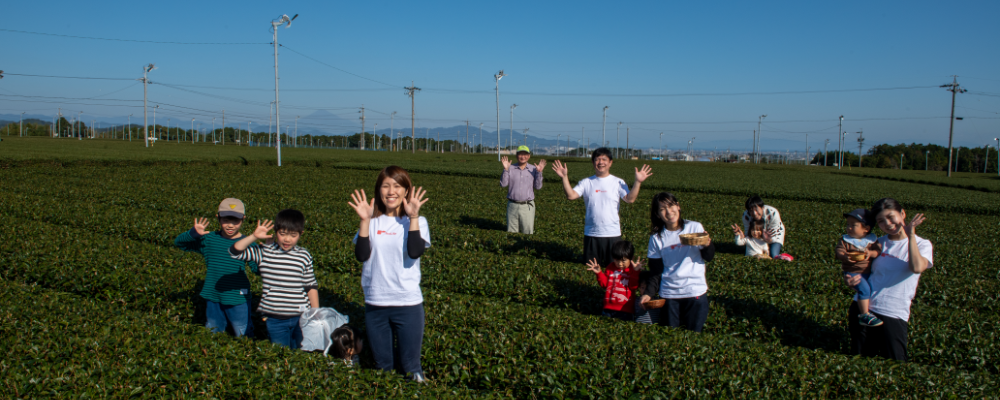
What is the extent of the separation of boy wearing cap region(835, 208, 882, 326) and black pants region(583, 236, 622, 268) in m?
3.10

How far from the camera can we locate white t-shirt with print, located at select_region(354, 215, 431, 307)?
14.5ft

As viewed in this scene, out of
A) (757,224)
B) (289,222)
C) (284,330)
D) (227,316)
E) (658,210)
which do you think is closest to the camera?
(289,222)

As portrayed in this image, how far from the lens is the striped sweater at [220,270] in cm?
564

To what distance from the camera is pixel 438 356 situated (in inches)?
207

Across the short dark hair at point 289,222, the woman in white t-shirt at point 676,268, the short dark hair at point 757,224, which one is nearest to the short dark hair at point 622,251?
the woman in white t-shirt at point 676,268

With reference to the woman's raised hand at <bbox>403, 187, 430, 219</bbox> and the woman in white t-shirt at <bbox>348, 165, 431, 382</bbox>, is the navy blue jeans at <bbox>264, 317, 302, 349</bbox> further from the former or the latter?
A: the woman's raised hand at <bbox>403, 187, 430, 219</bbox>

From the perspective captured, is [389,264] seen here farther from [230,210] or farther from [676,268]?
[676,268]

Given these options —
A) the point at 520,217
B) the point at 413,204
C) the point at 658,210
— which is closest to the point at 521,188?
the point at 520,217

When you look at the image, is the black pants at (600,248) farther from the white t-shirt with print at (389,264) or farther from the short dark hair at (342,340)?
the white t-shirt with print at (389,264)

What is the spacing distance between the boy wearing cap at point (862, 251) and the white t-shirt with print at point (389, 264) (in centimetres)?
408

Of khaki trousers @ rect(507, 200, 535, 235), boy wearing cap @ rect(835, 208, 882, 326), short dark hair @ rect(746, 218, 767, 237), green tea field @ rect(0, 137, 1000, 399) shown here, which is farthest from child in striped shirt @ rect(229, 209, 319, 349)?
short dark hair @ rect(746, 218, 767, 237)

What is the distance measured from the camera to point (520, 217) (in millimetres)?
11945

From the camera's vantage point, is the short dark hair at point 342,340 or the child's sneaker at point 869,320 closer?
the short dark hair at point 342,340

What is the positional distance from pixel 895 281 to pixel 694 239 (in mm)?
1894
